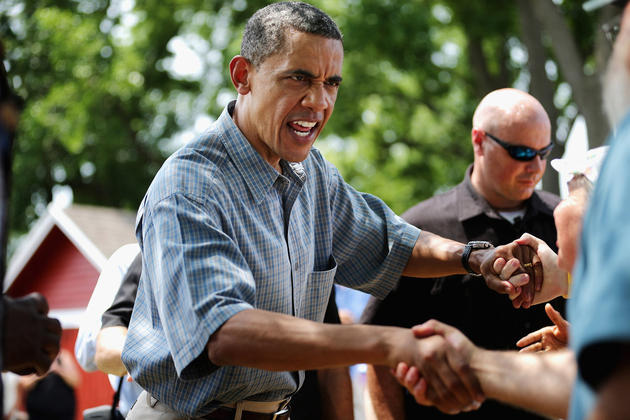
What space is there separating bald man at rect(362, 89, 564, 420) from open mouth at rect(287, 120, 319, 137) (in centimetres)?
140

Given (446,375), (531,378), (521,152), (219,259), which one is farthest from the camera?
(521,152)

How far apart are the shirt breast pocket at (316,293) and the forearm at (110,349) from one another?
3.99ft

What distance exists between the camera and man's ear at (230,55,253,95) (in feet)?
10.4

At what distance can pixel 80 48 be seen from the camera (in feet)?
52.5

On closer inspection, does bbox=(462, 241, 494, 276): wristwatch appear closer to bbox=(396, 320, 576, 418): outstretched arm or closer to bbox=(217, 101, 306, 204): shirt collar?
bbox=(217, 101, 306, 204): shirt collar

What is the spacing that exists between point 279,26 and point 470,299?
1914 mm

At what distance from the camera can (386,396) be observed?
4168mm

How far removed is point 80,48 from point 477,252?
47.1 ft

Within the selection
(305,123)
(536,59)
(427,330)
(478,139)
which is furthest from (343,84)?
(427,330)

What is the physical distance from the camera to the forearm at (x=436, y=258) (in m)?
3.43

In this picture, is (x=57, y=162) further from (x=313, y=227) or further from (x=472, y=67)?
(x=313, y=227)

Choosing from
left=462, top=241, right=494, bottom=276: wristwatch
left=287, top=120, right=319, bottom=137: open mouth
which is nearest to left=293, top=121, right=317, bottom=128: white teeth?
left=287, top=120, right=319, bottom=137: open mouth

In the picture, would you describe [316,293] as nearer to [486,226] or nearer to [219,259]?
[219,259]

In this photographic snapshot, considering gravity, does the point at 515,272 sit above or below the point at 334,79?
below
